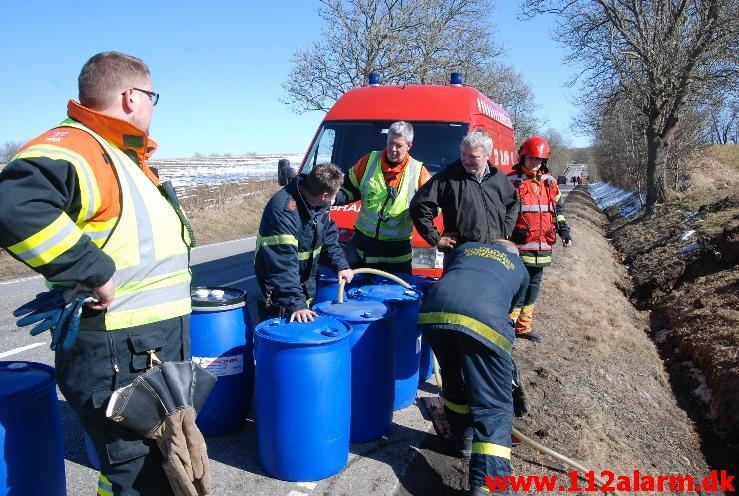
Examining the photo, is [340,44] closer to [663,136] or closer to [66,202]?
[663,136]

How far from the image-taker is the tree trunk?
18969mm

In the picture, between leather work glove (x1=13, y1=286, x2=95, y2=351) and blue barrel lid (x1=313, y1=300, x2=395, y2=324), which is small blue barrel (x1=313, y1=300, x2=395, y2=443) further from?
leather work glove (x1=13, y1=286, x2=95, y2=351)

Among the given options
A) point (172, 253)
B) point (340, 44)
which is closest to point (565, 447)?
point (172, 253)

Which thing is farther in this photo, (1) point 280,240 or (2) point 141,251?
(1) point 280,240

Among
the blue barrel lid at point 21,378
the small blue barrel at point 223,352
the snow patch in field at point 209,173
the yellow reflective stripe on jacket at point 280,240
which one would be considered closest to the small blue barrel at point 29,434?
the blue barrel lid at point 21,378

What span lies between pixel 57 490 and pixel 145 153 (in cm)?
148

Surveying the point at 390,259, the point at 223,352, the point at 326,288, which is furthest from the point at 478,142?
the point at 223,352

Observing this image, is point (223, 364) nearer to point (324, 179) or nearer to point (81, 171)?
point (324, 179)

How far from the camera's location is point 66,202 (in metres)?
1.89

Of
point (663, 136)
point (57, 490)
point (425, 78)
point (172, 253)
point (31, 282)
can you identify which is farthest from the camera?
point (425, 78)

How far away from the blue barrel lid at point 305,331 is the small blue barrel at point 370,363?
0.20 metres

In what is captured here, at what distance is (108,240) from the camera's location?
2.04 m

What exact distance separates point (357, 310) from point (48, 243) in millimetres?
2326

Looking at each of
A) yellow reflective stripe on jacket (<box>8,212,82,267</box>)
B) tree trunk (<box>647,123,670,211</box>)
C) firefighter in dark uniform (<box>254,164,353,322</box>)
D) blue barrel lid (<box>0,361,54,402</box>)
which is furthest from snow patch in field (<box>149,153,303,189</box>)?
yellow reflective stripe on jacket (<box>8,212,82,267</box>)
